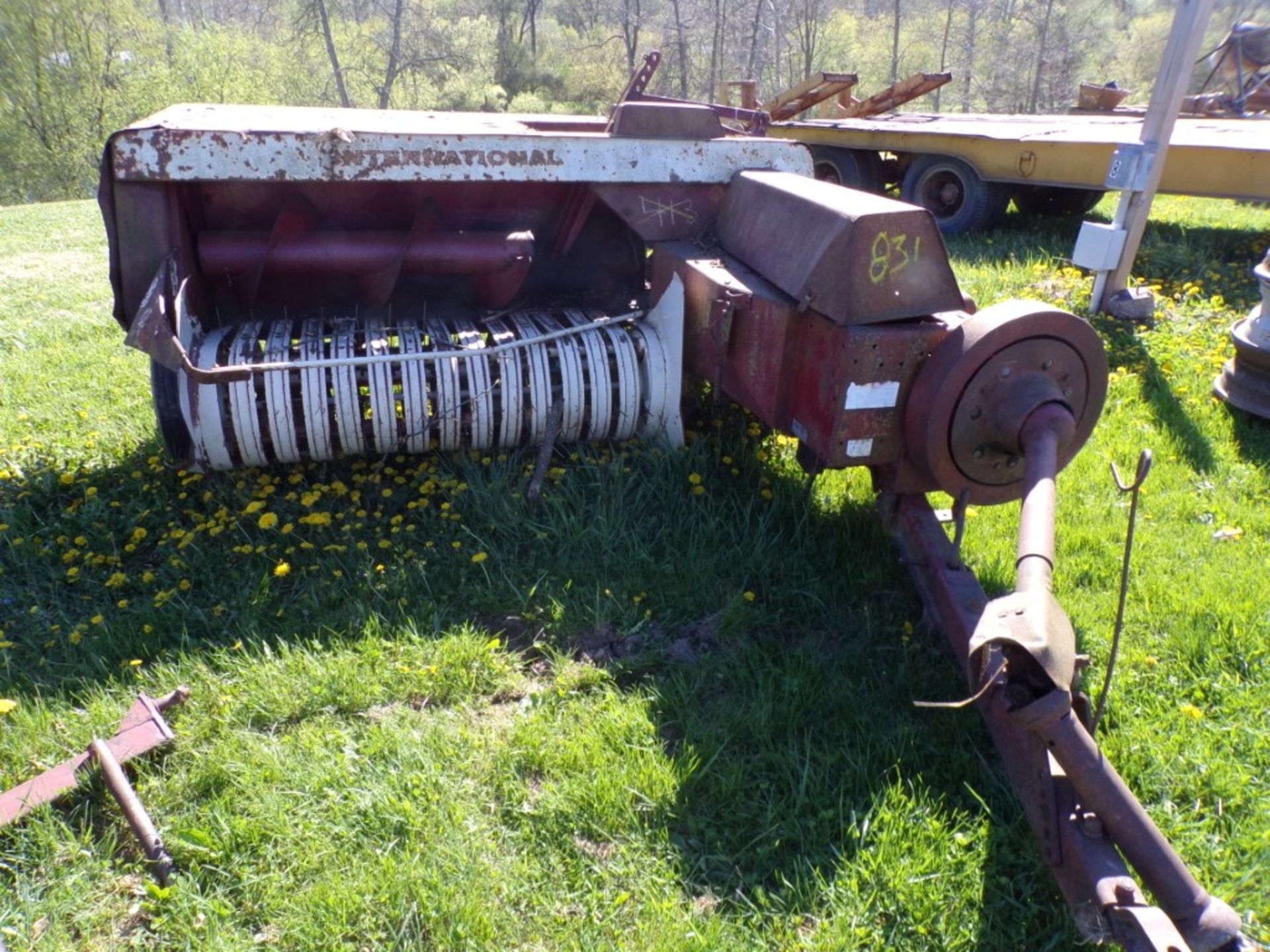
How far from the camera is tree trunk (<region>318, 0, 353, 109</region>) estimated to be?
2812cm

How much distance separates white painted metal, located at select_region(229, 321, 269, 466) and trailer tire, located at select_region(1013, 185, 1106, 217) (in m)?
7.68

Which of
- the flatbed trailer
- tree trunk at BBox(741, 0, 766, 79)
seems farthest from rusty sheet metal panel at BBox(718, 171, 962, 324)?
tree trunk at BBox(741, 0, 766, 79)

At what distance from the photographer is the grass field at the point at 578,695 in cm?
197

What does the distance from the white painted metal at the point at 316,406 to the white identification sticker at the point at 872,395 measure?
1.77m

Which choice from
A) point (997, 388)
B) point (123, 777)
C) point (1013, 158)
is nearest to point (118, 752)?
point (123, 777)

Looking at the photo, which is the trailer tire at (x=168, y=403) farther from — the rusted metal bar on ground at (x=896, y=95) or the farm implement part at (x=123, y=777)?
the rusted metal bar on ground at (x=896, y=95)

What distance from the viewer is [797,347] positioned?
276cm

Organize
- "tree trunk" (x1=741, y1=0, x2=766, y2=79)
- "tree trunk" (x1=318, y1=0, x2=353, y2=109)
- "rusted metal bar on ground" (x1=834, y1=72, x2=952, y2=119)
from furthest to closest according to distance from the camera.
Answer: "tree trunk" (x1=318, y1=0, x2=353, y2=109), "tree trunk" (x1=741, y1=0, x2=766, y2=79), "rusted metal bar on ground" (x1=834, y1=72, x2=952, y2=119)

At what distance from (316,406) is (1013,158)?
6.54m

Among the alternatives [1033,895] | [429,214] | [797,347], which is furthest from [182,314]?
[1033,895]

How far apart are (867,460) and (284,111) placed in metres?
2.97

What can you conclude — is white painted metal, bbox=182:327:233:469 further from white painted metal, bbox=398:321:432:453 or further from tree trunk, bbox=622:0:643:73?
tree trunk, bbox=622:0:643:73

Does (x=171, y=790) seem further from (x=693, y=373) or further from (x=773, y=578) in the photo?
(x=693, y=373)

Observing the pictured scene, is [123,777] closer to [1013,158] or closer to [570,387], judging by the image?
[570,387]
